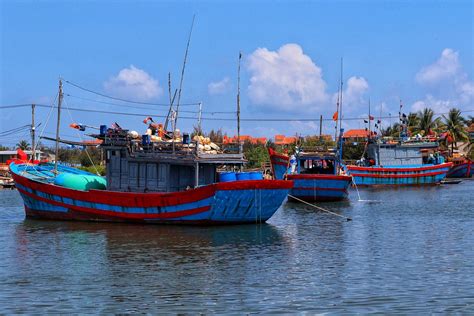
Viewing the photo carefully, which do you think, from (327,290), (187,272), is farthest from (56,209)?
(327,290)

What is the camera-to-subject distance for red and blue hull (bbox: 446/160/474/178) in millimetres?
99312

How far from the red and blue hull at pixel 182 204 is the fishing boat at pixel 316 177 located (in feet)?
52.9

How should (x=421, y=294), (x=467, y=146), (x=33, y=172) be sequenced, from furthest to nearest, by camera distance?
(x=467, y=146) → (x=33, y=172) → (x=421, y=294)

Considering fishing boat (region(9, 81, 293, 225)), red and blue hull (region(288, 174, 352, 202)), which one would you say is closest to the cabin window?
red and blue hull (region(288, 174, 352, 202))

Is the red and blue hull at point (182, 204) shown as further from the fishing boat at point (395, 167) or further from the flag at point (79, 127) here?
the fishing boat at point (395, 167)

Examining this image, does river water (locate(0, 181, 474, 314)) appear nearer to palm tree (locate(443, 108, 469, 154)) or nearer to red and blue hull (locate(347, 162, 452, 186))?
red and blue hull (locate(347, 162, 452, 186))

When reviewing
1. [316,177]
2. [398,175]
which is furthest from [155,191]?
[398,175]

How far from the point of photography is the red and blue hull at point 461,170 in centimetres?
9931

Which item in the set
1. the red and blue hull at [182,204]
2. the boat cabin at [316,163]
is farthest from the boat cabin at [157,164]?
the boat cabin at [316,163]

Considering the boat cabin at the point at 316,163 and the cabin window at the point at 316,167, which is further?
the cabin window at the point at 316,167

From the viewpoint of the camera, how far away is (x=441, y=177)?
8075 cm

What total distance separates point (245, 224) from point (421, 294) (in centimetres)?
1621

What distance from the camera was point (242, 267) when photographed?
77.8 feet

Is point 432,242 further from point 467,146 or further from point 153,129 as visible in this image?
point 467,146
